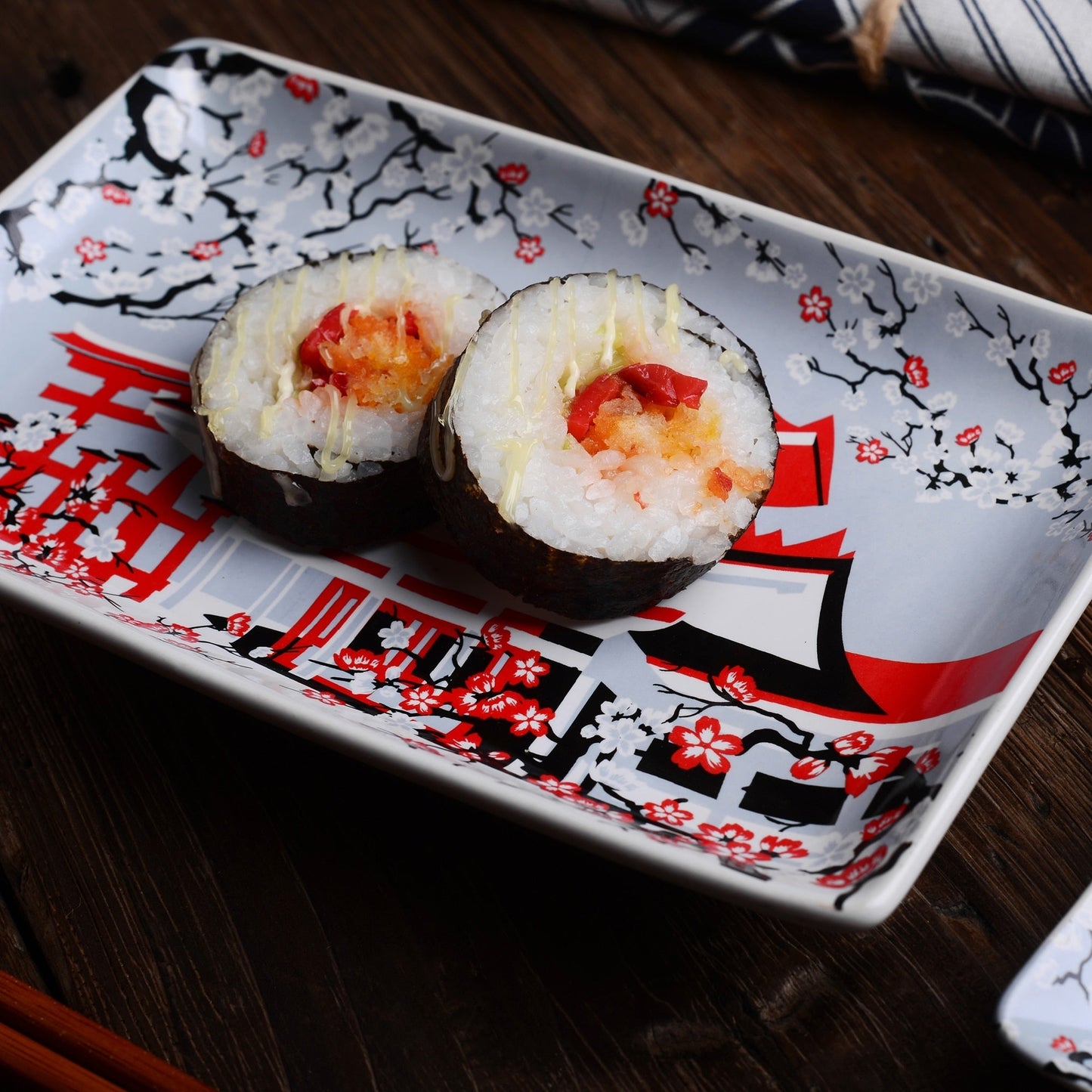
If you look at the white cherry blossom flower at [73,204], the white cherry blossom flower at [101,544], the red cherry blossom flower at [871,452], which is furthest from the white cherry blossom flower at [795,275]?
the white cherry blossom flower at [73,204]

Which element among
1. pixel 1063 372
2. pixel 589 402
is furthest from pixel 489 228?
pixel 1063 372

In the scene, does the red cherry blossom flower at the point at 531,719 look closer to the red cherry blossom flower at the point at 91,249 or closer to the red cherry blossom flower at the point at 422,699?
the red cherry blossom flower at the point at 422,699

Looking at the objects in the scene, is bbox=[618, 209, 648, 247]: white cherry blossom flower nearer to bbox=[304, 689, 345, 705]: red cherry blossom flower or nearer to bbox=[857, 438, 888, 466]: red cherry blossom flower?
bbox=[857, 438, 888, 466]: red cherry blossom flower

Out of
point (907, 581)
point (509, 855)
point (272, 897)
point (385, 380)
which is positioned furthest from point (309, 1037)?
point (907, 581)

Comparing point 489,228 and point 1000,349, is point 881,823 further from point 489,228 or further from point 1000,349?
point 489,228

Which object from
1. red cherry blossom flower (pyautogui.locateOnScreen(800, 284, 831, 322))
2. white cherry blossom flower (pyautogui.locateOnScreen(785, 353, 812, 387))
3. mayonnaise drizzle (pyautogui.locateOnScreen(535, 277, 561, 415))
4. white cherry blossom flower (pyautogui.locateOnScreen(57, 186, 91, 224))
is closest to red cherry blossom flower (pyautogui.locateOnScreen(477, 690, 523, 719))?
mayonnaise drizzle (pyautogui.locateOnScreen(535, 277, 561, 415))

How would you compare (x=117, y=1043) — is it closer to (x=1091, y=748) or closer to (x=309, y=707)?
(x=309, y=707)
